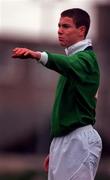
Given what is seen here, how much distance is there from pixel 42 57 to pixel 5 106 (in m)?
20.0

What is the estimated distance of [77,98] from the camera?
5.41m

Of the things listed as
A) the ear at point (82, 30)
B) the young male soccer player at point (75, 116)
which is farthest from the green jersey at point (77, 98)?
the ear at point (82, 30)

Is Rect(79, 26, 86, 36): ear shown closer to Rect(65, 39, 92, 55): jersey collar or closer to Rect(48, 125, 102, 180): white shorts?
Rect(65, 39, 92, 55): jersey collar

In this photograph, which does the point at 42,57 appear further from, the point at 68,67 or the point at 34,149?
the point at 34,149

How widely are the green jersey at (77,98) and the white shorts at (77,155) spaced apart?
48mm

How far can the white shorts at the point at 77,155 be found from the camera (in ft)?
17.8

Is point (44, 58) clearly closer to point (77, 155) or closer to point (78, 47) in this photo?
point (78, 47)

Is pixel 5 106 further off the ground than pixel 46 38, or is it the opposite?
pixel 46 38

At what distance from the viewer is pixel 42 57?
5090mm

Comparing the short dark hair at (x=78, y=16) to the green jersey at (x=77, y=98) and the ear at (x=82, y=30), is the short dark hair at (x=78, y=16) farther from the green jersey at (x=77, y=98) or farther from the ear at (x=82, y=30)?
the green jersey at (x=77, y=98)

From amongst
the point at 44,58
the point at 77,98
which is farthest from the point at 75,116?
Answer: the point at 44,58

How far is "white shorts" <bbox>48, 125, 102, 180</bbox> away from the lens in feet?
17.8

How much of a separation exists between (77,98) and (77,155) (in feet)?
0.95

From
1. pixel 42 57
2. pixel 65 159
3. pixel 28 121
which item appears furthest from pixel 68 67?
pixel 28 121
